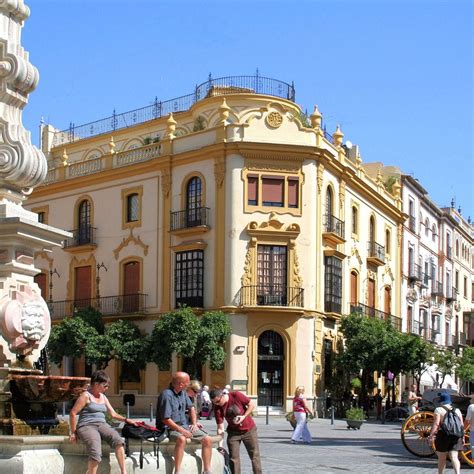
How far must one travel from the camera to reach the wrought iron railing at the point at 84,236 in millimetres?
44719

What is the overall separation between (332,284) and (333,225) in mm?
2594

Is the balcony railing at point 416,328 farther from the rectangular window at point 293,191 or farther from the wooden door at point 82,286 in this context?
the wooden door at point 82,286

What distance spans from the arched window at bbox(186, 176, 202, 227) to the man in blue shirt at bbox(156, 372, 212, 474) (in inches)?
1123

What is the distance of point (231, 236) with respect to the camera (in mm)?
39500

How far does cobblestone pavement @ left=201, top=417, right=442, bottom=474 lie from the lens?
17109 mm

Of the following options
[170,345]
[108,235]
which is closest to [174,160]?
[108,235]

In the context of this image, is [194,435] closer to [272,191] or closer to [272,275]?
[272,275]

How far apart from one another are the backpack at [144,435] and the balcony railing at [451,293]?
53.9 meters

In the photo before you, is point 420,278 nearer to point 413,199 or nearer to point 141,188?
point 413,199

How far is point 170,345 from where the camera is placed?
125 ft

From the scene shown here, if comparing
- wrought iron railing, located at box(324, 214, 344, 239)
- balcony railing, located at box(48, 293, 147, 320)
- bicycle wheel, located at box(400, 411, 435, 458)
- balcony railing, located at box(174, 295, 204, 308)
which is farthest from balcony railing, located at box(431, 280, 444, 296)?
bicycle wheel, located at box(400, 411, 435, 458)

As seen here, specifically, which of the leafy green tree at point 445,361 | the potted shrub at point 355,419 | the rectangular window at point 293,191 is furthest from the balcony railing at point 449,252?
the potted shrub at point 355,419

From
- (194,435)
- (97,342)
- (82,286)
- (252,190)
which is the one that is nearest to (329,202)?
(252,190)

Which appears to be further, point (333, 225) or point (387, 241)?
point (387, 241)
